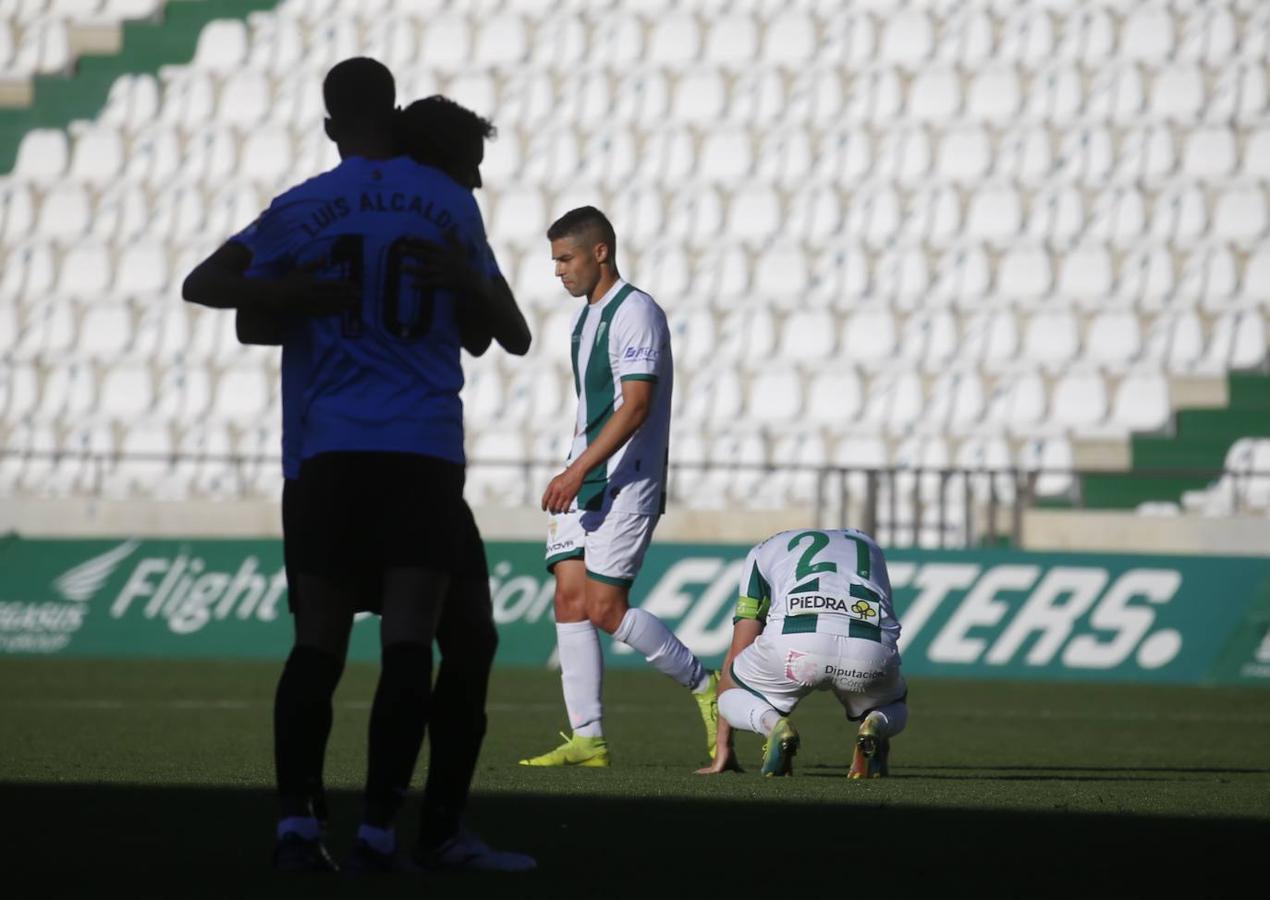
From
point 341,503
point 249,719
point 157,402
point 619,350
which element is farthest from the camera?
point 157,402

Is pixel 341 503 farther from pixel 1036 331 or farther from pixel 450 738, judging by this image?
pixel 1036 331

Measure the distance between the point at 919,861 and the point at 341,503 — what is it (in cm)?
153

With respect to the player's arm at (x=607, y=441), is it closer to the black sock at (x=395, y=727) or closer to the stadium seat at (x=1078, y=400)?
the black sock at (x=395, y=727)

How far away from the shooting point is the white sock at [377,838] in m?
4.54

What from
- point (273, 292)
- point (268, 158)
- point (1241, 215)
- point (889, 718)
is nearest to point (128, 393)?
point (268, 158)

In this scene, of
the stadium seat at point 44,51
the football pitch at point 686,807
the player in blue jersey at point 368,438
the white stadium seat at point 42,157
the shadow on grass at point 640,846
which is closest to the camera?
the shadow on grass at point 640,846

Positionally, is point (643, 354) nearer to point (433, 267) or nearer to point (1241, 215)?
point (433, 267)

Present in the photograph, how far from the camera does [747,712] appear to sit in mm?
7387

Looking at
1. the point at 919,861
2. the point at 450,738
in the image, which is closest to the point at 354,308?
the point at 450,738

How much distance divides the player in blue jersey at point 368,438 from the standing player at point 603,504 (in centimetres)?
305

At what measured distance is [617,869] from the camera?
4664 mm

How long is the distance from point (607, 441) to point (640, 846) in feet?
8.04

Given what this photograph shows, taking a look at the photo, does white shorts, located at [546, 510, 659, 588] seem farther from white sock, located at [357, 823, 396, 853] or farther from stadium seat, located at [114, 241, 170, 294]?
stadium seat, located at [114, 241, 170, 294]

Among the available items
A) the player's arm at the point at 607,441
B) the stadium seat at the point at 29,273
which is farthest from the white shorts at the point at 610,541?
the stadium seat at the point at 29,273
